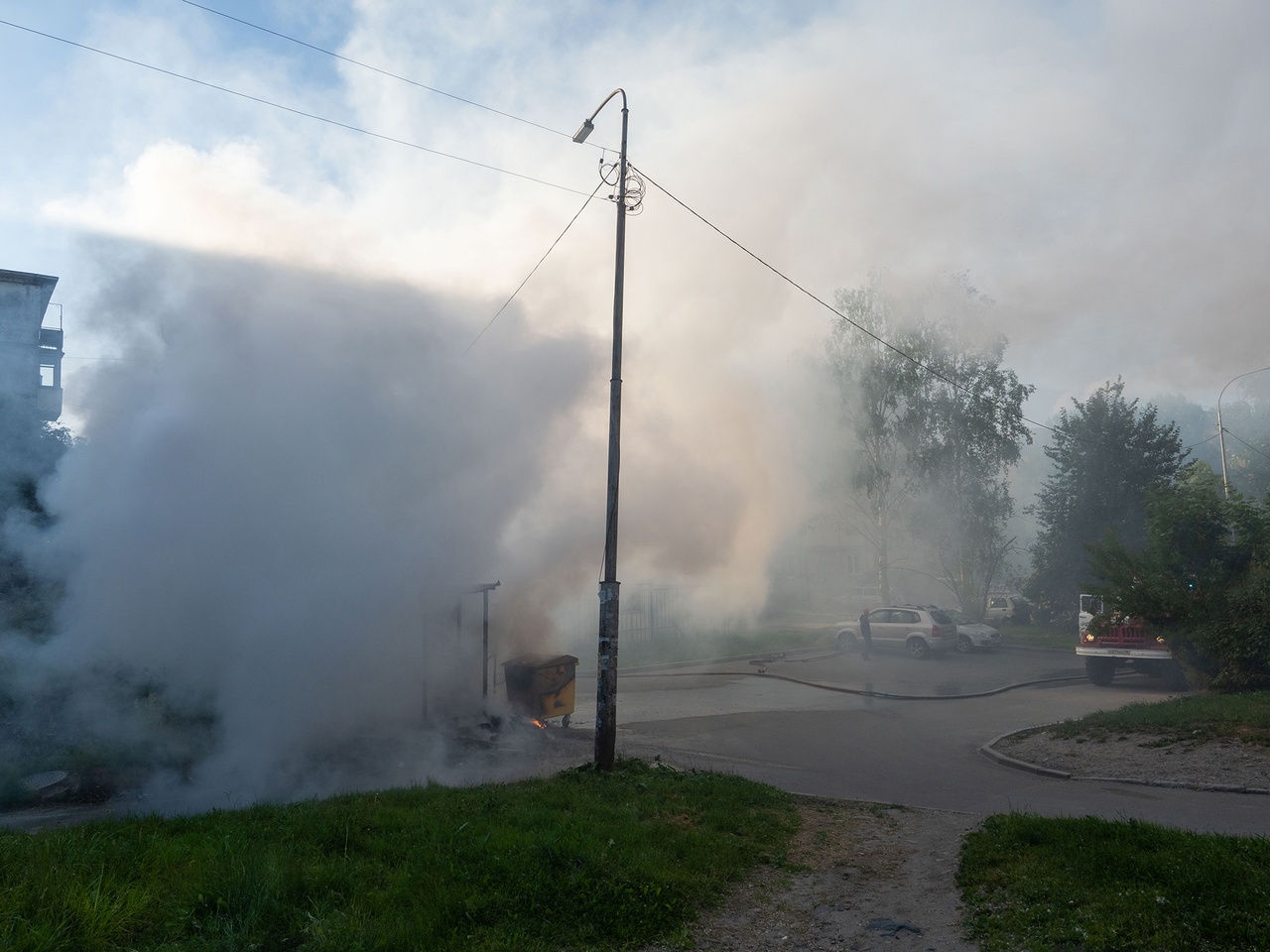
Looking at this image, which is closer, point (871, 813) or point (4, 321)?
point (871, 813)

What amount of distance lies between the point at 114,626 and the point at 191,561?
3.46 ft

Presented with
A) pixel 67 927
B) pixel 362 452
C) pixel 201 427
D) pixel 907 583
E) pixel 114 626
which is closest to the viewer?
pixel 67 927

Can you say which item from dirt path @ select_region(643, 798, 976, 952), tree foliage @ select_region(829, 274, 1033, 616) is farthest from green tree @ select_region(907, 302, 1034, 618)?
dirt path @ select_region(643, 798, 976, 952)

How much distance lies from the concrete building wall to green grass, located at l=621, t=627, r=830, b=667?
1607cm

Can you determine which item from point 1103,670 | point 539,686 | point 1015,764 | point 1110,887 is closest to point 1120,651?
point 1103,670

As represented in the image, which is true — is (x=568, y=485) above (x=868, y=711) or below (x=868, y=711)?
above

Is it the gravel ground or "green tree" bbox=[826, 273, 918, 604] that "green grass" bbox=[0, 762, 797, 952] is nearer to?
the gravel ground

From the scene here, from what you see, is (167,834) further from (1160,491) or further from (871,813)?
(1160,491)

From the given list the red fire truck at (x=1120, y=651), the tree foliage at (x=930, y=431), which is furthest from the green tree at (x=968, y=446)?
the red fire truck at (x=1120, y=651)

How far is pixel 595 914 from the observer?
5.12m

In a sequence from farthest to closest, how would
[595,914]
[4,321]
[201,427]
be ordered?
[4,321]
[201,427]
[595,914]

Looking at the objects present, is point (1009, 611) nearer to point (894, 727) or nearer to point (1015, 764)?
point (894, 727)

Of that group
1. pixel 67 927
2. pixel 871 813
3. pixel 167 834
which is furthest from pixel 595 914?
pixel 871 813

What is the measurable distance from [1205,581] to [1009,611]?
84.5 ft
